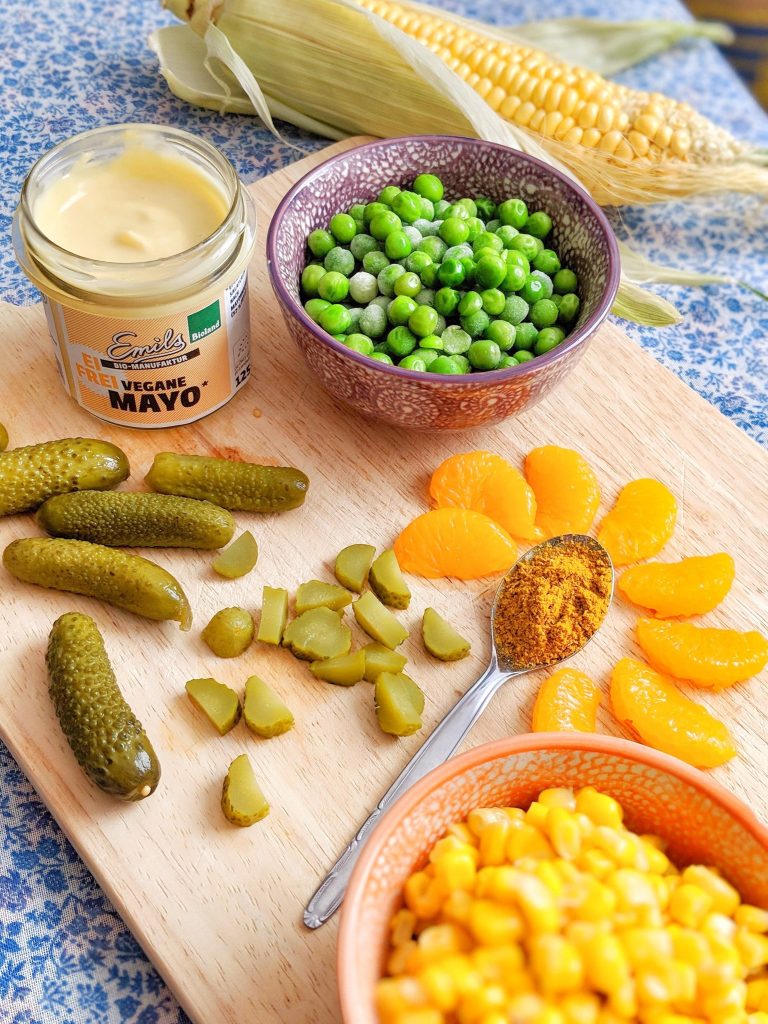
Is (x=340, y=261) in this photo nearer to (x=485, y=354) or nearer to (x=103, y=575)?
(x=485, y=354)

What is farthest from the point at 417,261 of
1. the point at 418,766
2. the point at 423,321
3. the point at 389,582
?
the point at 418,766

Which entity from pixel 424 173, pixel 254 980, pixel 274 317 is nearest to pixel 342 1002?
pixel 254 980

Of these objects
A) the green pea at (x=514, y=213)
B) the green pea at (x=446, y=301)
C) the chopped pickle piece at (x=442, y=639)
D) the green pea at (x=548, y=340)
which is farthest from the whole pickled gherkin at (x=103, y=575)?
the green pea at (x=514, y=213)

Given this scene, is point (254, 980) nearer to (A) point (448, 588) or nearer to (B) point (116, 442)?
(A) point (448, 588)

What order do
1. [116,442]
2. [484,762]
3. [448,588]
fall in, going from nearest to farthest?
[484,762], [448,588], [116,442]

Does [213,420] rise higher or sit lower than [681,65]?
lower

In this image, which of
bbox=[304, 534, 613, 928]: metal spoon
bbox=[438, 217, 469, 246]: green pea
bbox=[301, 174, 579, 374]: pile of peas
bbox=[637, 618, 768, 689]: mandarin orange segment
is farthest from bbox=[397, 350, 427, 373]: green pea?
bbox=[637, 618, 768, 689]: mandarin orange segment

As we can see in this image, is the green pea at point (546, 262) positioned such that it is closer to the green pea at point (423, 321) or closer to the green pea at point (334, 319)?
the green pea at point (423, 321)
